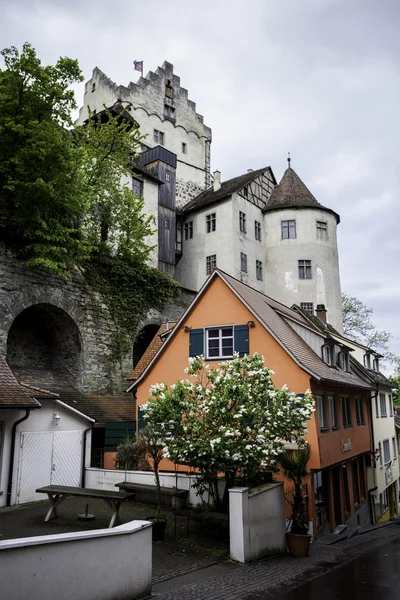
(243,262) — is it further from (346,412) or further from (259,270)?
(346,412)

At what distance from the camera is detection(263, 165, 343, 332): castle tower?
36.5 metres

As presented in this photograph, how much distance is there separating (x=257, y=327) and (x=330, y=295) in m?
22.4

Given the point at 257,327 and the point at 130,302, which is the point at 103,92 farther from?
the point at 257,327

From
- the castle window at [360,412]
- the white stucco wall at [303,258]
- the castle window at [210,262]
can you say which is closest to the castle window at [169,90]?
the white stucco wall at [303,258]

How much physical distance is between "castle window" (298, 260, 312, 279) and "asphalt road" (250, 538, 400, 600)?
88.3ft

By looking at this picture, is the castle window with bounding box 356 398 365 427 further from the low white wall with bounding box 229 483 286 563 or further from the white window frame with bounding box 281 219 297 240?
the white window frame with bounding box 281 219 297 240

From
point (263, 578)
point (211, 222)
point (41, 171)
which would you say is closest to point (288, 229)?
point (211, 222)

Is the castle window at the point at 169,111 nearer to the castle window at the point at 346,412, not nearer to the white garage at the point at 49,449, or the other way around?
the castle window at the point at 346,412

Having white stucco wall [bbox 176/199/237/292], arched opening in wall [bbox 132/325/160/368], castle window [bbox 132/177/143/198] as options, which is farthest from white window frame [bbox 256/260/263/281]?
arched opening in wall [bbox 132/325/160/368]

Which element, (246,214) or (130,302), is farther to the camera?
(246,214)

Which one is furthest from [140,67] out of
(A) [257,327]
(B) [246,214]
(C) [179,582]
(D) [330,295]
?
(C) [179,582]

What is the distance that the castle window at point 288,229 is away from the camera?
37844mm

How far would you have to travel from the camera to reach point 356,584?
8.56m

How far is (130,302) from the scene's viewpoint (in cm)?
2442
